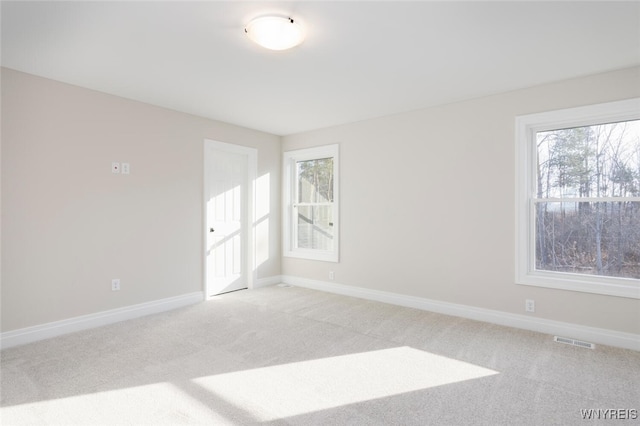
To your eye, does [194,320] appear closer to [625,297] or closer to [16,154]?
[16,154]

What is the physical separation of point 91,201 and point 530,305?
4.65m

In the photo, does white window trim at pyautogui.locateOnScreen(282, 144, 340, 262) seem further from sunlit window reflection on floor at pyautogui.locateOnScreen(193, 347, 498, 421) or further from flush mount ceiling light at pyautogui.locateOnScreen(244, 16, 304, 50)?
flush mount ceiling light at pyautogui.locateOnScreen(244, 16, 304, 50)

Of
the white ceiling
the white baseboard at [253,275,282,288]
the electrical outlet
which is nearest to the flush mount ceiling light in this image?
the white ceiling

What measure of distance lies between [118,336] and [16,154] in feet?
6.22

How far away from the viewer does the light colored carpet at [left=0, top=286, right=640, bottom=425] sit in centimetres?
201

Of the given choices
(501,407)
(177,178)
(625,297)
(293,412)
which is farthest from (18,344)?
(625,297)

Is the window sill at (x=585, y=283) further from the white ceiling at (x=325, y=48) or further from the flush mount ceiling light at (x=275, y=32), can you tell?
the flush mount ceiling light at (x=275, y=32)

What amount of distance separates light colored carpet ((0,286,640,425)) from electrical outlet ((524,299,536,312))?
24 centimetres

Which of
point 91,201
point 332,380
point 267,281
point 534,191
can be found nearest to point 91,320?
point 91,201

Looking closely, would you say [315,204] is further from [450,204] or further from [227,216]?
[450,204]

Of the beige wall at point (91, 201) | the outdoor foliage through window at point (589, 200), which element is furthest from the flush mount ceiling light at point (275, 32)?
the outdoor foliage through window at point (589, 200)

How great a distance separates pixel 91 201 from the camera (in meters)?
3.52

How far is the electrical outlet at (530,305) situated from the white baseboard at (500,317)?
3.1 inches

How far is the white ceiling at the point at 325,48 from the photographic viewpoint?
2.17 meters
